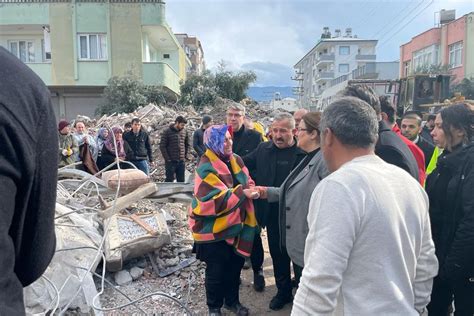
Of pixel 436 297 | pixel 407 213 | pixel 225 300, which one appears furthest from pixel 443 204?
pixel 225 300

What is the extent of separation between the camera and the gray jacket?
3.16m

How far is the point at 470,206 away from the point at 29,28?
24.7 meters

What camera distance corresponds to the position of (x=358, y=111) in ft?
5.53

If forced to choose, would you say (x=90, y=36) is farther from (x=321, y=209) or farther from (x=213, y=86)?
(x=321, y=209)

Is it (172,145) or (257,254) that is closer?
(257,254)

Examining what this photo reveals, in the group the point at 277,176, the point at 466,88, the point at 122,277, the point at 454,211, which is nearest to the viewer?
the point at 454,211

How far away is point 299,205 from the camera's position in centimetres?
323

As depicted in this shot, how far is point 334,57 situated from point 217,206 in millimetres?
70978

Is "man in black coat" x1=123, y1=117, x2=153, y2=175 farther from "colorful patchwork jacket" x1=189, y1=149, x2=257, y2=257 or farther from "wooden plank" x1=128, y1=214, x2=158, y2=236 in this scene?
"colorful patchwork jacket" x1=189, y1=149, x2=257, y2=257

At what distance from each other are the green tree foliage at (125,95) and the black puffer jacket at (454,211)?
18128mm

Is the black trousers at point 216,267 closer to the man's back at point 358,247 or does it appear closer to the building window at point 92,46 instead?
the man's back at point 358,247

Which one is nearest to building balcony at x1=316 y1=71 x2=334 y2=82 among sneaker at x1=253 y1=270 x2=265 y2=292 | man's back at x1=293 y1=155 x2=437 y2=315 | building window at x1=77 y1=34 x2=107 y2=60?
building window at x1=77 y1=34 x2=107 y2=60

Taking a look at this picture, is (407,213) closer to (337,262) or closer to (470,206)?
(337,262)

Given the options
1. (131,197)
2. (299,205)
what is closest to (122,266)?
(131,197)
